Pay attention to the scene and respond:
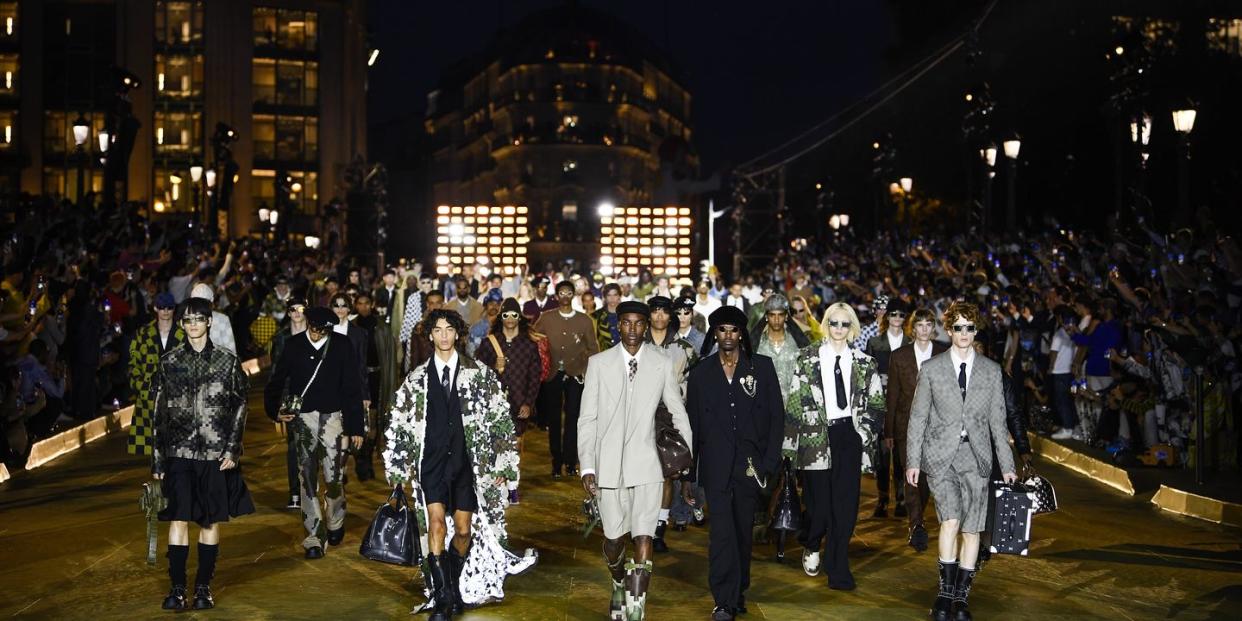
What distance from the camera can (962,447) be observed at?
8.51m

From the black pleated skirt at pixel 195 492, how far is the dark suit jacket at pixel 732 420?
9.28 feet

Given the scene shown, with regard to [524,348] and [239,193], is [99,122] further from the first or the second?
[524,348]

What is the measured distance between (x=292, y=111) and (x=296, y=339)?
65442 mm

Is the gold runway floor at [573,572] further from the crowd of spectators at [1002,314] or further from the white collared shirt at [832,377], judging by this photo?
the crowd of spectators at [1002,314]

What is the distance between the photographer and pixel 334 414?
10.4m

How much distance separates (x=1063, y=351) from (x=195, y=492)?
12.5 meters

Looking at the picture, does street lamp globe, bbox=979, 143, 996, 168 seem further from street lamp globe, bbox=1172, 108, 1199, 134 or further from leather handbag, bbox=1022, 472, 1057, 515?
leather handbag, bbox=1022, 472, 1057, 515

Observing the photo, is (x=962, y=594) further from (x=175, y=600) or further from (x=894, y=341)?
(x=894, y=341)

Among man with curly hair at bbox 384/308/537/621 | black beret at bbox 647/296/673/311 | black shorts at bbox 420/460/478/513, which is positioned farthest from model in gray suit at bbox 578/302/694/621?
black beret at bbox 647/296/673/311

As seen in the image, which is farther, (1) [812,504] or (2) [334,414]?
(2) [334,414]

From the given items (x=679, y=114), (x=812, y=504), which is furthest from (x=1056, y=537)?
(x=679, y=114)

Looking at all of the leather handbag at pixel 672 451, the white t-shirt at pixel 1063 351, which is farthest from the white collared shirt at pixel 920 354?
the white t-shirt at pixel 1063 351

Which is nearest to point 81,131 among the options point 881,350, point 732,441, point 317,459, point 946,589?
point 317,459

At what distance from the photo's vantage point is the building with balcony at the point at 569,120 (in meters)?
104
